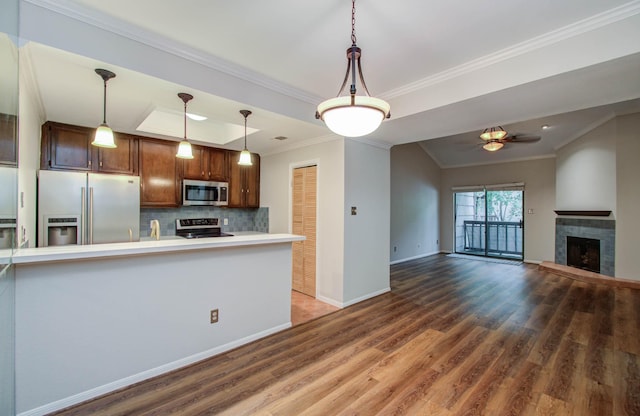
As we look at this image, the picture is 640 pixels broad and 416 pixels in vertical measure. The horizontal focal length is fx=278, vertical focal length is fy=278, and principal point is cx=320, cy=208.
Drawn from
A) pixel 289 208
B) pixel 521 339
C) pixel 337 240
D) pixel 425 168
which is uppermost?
pixel 425 168

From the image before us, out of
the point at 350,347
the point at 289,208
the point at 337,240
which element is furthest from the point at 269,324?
the point at 289,208

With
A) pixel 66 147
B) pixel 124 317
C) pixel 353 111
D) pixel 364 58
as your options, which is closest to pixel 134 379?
pixel 124 317

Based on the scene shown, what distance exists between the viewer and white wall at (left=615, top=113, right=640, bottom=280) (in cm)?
476

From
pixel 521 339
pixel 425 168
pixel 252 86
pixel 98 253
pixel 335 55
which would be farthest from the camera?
pixel 425 168

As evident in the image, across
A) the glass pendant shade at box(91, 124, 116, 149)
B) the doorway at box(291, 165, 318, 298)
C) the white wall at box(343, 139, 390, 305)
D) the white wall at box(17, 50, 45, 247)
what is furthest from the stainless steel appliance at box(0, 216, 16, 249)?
the white wall at box(343, 139, 390, 305)

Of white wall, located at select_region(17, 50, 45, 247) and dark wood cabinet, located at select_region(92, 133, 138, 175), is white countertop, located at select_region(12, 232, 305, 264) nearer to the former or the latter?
white wall, located at select_region(17, 50, 45, 247)

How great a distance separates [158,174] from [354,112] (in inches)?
141

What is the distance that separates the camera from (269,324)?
9.84 ft

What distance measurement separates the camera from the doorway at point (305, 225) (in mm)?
4254

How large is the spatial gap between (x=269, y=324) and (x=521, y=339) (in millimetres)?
2681

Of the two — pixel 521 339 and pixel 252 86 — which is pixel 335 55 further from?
pixel 521 339

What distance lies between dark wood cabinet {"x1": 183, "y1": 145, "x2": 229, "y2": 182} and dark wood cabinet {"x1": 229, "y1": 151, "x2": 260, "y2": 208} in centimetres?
13

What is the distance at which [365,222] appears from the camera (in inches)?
165

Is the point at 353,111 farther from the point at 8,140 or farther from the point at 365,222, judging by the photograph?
the point at 365,222
